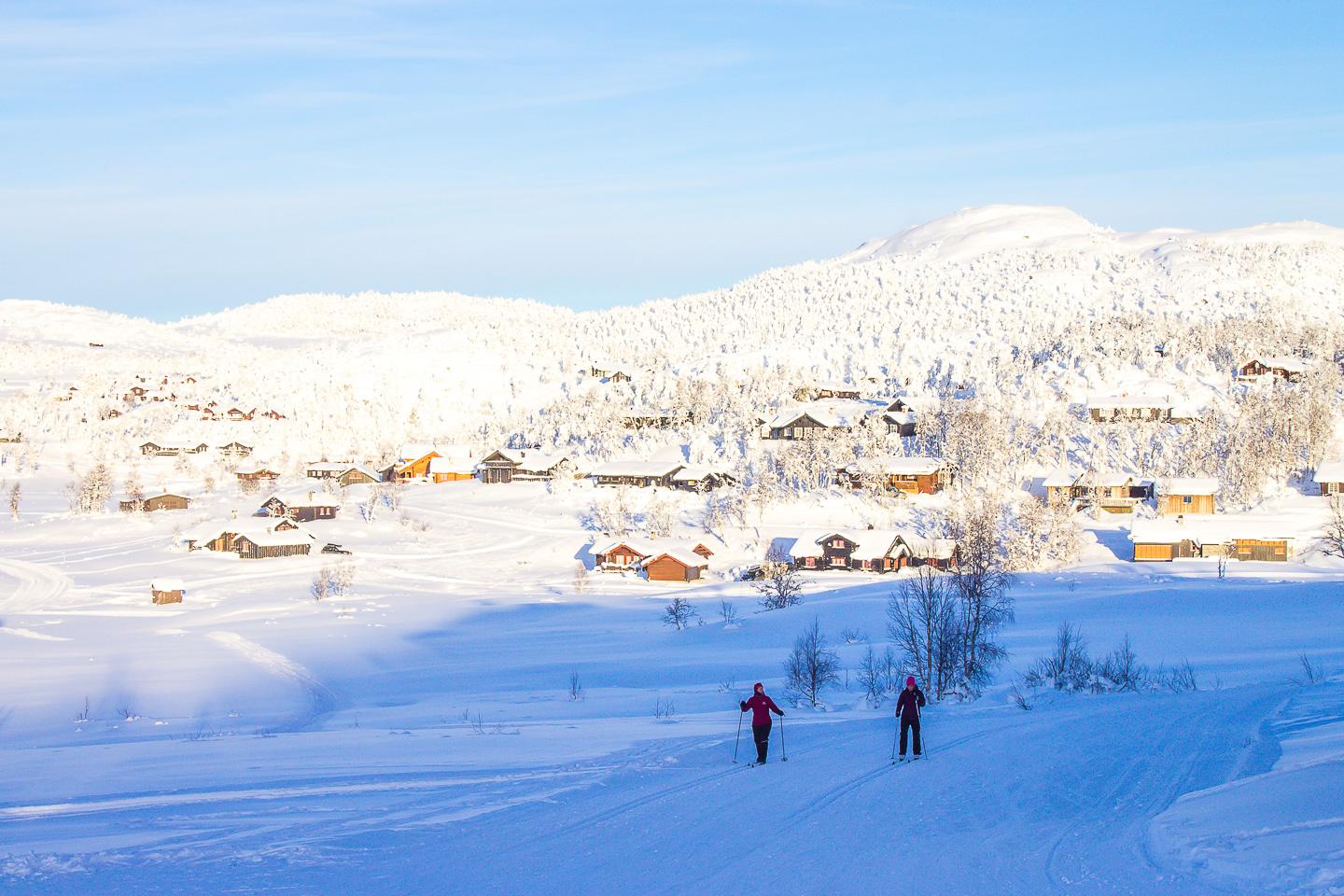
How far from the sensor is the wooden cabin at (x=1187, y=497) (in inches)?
2356

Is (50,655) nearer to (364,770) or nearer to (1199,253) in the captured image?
(364,770)

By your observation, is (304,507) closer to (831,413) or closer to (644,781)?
(831,413)

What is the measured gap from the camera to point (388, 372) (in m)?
130

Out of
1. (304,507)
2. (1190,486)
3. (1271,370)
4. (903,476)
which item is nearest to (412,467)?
(304,507)

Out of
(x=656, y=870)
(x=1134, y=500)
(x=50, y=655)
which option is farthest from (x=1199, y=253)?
(x=656, y=870)

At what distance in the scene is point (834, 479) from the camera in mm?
68750

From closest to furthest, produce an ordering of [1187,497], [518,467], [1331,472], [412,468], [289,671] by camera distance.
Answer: [289,671] → [1331,472] → [1187,497] → [518,467] → [412,468]

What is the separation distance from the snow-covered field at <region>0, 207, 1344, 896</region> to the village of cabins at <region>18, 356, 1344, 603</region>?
1361 mm

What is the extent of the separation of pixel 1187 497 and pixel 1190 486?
27.1 inches

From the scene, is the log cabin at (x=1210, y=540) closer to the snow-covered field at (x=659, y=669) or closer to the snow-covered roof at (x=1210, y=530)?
the snow-covered roof at (x=1210, y=530)

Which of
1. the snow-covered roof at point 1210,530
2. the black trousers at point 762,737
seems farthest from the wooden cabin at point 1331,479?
the black trousers at point 762,737

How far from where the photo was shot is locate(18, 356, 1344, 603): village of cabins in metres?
52.4

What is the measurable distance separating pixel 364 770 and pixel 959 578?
1548 cm

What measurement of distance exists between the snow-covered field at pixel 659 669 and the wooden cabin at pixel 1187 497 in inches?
48.7
